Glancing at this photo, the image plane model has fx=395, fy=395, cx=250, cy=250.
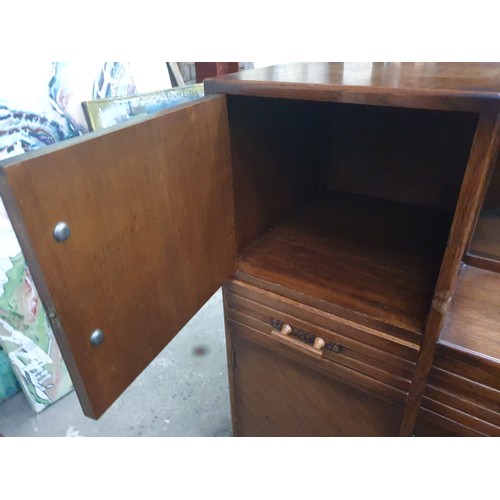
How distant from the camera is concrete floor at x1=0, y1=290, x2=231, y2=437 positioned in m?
1.25

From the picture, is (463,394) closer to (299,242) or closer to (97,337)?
(299,242)

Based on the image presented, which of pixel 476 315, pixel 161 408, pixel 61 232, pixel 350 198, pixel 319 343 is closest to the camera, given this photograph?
pixel 61 232

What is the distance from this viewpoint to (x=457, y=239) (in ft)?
1.65

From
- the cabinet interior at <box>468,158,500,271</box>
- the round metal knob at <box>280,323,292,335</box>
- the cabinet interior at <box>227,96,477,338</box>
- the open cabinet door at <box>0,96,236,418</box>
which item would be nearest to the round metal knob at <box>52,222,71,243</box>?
the open cabinet door at <box>0,96,236,418</box>

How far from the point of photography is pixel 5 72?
101cm

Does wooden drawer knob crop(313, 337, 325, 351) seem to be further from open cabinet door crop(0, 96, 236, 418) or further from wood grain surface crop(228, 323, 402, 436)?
open cabinet door crop(0, 96, 236, 418)

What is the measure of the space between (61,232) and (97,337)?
136 millimetres

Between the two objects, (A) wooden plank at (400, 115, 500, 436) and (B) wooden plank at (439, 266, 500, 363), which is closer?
(A) wooden plank at (400, 115, 500, 436)

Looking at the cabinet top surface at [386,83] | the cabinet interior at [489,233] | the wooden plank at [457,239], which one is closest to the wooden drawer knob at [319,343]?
the wooden plank at [457,239]

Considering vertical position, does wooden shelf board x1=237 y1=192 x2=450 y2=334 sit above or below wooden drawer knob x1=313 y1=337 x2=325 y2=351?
above

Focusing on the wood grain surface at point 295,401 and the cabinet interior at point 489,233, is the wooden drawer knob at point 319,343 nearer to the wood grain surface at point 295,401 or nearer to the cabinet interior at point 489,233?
the wood grain surface at point 295,401

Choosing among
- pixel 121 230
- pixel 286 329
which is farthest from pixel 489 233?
pixel 121 230
